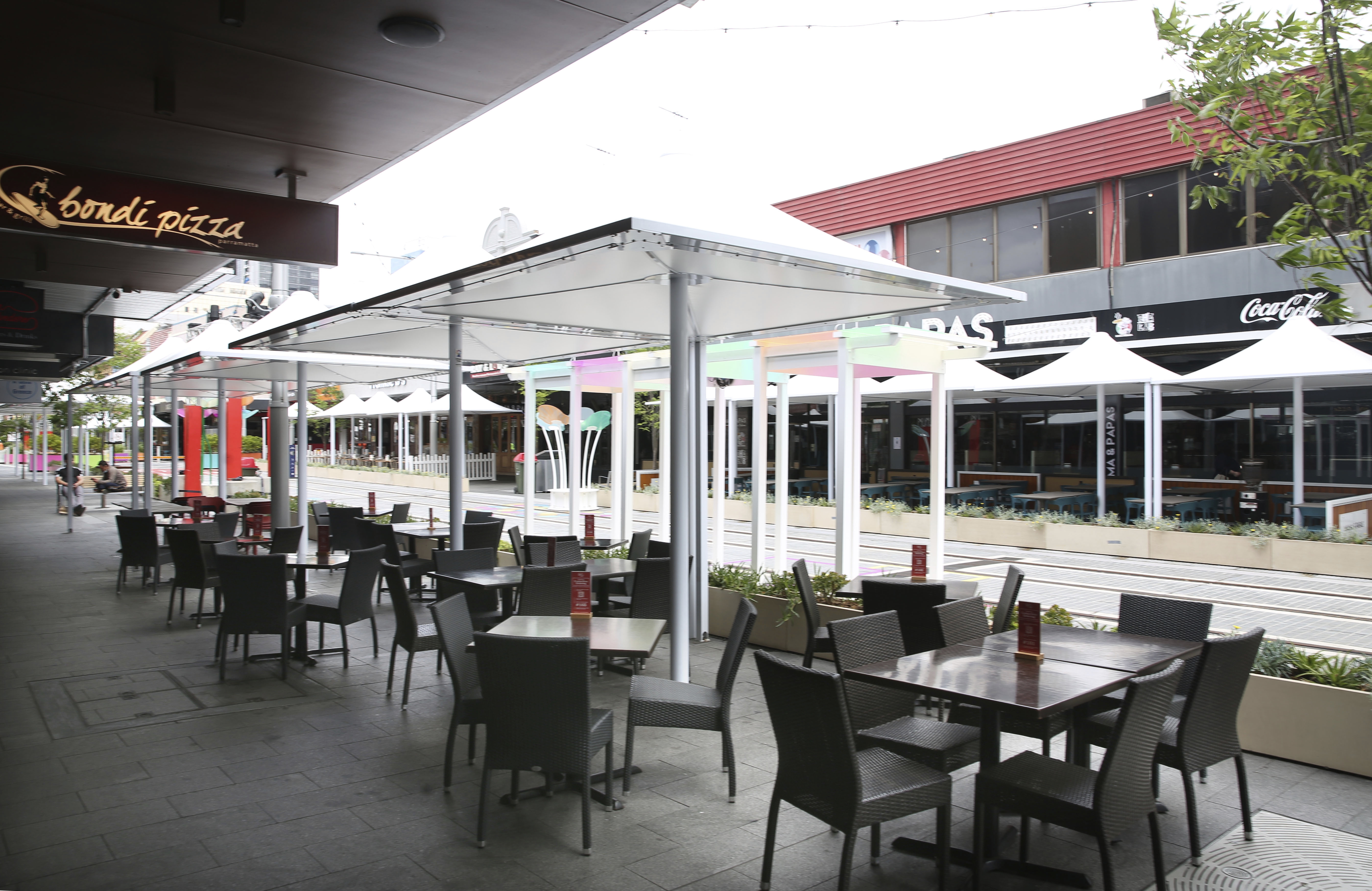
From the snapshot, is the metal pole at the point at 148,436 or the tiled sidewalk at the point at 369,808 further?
the metal pole at the point at 148,436

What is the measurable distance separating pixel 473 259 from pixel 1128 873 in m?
4.57

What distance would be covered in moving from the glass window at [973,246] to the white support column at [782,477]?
13.0m

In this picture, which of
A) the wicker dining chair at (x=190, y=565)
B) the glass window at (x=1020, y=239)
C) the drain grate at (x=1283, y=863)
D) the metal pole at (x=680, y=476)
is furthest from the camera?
the glass window at (x=1020, y=239)

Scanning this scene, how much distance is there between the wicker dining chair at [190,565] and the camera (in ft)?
26.4

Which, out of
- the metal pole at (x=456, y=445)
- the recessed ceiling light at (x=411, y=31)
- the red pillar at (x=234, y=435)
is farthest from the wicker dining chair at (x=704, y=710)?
the red pillar at (x=234, y=435)

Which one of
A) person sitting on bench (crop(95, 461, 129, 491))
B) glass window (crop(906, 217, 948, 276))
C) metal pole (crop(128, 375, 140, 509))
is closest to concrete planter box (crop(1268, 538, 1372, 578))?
glass window (crop(906, 217, 948, 276))

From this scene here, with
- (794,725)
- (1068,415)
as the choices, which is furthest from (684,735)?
(1068,415)

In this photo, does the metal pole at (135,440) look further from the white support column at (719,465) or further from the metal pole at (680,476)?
the metal pole at (680,476)

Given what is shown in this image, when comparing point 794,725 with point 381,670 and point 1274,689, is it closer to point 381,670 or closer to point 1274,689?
point 1274,689

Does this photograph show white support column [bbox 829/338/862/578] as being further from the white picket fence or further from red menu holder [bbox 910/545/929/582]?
the white picket fence

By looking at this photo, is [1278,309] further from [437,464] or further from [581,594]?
[437,464]

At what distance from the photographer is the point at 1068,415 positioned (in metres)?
19.6

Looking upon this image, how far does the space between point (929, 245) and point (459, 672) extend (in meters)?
20.0

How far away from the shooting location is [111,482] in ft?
83.1
